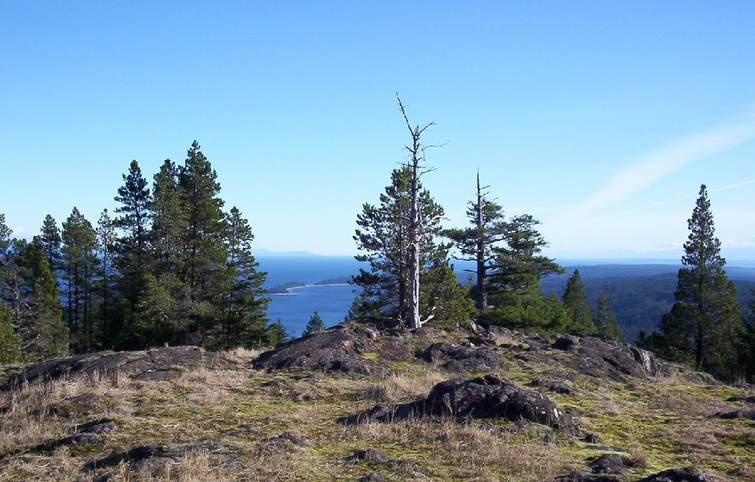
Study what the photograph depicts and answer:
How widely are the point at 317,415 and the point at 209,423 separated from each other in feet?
6.21

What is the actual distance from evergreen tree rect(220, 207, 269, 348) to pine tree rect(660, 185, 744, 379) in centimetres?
3065

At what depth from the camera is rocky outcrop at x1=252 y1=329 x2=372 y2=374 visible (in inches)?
537

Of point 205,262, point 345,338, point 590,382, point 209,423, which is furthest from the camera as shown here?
point 205,262

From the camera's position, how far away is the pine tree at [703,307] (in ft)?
123

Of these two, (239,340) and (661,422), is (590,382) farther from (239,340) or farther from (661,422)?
(239,340)

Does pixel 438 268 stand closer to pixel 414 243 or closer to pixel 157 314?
pixel 414 243

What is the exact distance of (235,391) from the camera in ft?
36.0

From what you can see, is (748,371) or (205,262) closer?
(205,262)

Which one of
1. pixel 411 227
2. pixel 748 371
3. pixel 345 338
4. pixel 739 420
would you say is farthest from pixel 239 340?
pixel 748 371

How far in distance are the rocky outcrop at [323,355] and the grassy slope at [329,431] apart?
1090 mm

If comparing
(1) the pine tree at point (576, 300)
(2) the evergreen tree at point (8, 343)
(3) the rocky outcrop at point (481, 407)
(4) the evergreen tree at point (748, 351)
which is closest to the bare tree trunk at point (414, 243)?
(3) the rocky outcrop at point (481, 407)

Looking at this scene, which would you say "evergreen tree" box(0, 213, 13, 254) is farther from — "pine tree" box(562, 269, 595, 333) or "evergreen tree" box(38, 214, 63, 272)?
"pine tree" box(562, 269, 595, 333)

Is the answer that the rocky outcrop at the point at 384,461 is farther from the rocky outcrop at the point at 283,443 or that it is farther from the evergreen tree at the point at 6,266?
the evergreen tree at the point at 6,266

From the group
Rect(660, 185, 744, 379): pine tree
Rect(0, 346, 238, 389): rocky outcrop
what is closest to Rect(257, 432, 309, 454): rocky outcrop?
Rect(0, 346, 238, 389): rocky outcrop
